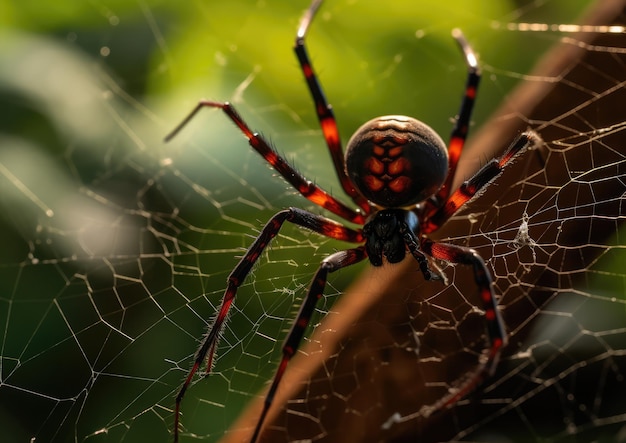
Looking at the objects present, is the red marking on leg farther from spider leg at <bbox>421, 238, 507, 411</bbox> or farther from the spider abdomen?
spider leg at <bbox>421, 238, 507, 411</bbox>

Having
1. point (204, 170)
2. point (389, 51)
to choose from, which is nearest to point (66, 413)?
point (204, 170)

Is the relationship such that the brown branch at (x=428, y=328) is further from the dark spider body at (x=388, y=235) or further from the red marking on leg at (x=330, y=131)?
the red marking on leg at (x=330, y=131)

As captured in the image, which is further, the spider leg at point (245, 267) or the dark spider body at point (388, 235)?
the dark spider body at point (388, 235)

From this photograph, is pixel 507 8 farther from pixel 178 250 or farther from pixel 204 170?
pixel 178 250

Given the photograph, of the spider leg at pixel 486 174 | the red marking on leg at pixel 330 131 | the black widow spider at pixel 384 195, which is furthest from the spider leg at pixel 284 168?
the spider leg at pixel 486 174

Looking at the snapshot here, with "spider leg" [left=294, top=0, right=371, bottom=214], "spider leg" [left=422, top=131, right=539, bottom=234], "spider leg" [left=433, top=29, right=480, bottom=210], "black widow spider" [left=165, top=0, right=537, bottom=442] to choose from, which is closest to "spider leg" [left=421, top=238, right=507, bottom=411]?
"black widow spider" [left=165, top=0, right=537, bottom=442]

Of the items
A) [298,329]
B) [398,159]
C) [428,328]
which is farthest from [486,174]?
[298,329]
